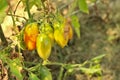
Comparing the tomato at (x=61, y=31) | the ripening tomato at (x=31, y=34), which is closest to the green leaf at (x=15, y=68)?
the ripening tomato at (x=31, y=34)

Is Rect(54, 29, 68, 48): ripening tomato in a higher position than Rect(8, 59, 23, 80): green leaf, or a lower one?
higher

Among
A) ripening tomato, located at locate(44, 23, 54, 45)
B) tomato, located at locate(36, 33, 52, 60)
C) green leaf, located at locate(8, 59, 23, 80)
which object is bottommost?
green leaf, located at locate(8, 59, 23, 80)

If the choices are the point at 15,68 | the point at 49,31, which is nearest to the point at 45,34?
the point at 49,31

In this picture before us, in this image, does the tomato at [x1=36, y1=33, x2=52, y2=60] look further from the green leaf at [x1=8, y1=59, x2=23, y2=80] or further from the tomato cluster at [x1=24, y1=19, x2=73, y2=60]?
the green leaf at [x1=8, y1=59, x2=23, y2=80]

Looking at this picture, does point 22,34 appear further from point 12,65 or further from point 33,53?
point 33,53

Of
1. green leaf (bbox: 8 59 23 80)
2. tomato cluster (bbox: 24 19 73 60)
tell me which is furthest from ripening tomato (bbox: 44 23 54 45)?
green leaf (bbox: 8 59 23 80)

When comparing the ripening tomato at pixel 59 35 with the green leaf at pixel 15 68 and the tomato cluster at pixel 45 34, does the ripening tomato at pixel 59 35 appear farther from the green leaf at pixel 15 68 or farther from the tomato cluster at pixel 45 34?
the green leaf at pixel 15 68

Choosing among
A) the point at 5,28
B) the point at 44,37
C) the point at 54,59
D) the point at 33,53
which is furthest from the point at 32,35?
the point at 54,59

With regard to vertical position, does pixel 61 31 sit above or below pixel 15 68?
above

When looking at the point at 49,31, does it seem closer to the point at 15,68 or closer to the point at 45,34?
the point at 45,34
